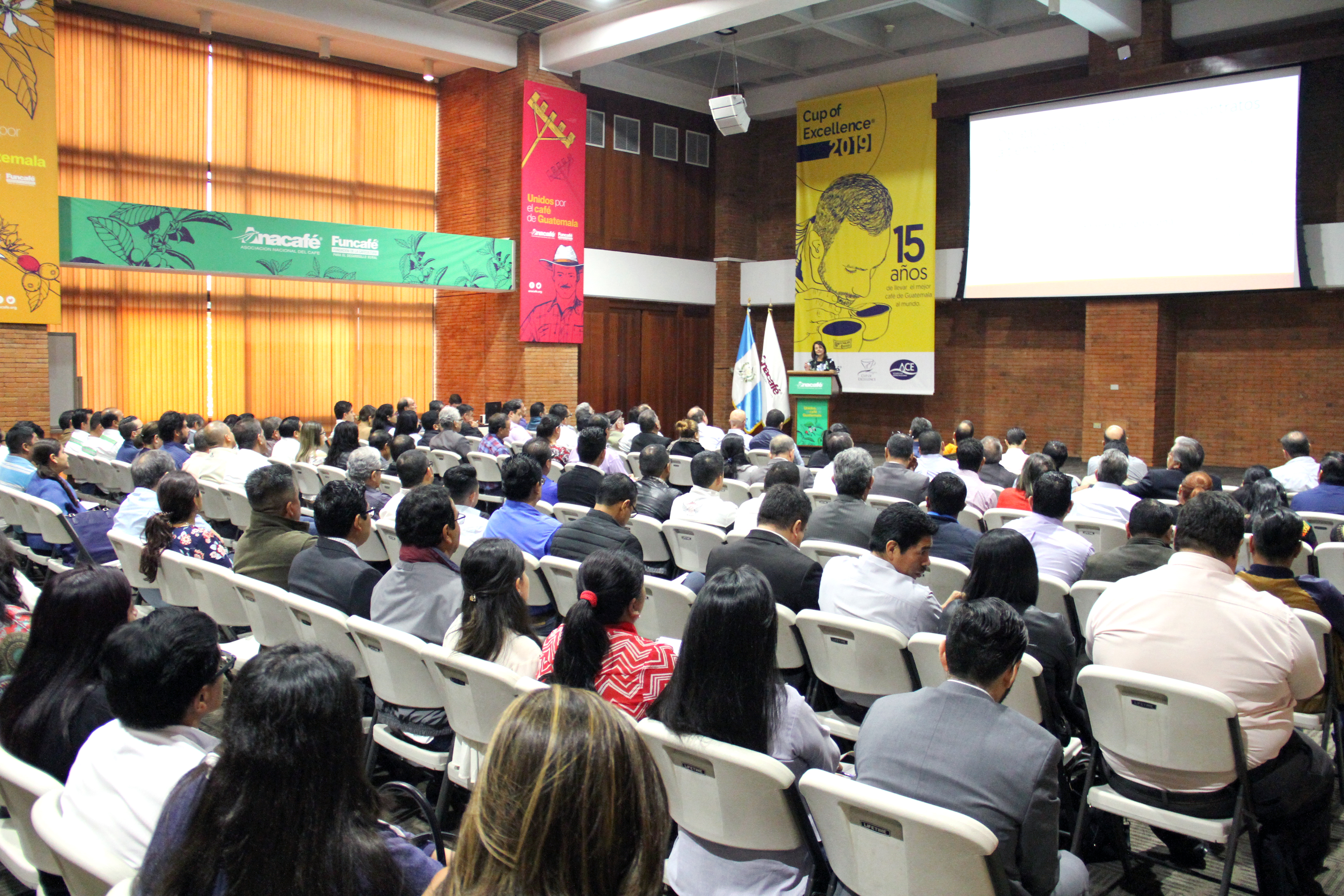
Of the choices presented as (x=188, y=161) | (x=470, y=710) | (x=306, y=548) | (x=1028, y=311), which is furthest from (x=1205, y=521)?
(x=188, y=161)

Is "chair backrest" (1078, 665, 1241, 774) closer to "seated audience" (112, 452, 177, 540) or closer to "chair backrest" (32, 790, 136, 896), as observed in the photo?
"chair backrest" (32, 790, 136, 896)

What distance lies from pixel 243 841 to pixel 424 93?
14264 millimetres

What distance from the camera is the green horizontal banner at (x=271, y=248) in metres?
10.0

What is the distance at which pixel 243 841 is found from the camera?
1.39 metres

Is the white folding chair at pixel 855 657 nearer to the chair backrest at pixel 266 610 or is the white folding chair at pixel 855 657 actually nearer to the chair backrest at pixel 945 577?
the chair backrest at pixel 945 577

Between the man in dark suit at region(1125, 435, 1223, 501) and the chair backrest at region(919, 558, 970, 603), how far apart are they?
104 inches

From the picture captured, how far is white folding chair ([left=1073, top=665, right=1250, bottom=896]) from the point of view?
2453mm

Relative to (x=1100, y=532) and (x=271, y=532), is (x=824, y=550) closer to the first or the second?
(x=1100, y=532)

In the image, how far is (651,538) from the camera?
5.36m

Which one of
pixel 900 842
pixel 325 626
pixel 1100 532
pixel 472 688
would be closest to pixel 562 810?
pixel 900 842

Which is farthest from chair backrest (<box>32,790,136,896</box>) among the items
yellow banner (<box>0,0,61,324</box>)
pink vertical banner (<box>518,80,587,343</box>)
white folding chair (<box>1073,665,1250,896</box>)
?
pink vertical banner (<box>518,80,587,343</box>)

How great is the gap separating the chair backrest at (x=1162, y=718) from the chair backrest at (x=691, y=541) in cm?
236

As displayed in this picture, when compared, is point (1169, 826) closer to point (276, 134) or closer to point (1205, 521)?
point (1205, 521)

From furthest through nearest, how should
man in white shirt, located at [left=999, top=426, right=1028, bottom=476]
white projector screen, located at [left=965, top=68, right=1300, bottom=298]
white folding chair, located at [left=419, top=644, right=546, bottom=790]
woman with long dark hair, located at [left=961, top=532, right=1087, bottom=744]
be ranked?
white projector screen, located at [left=965, top=68, right=1300, bottom=298] → man in white shirt, located at [left=999, top=426, right=1028, bottom=476] → woman with long dark hair, located at [left=961, top=532, right=1087, bottom=744] → white folding chair, located at [left=419, top=644, right=546, bottom=790]
